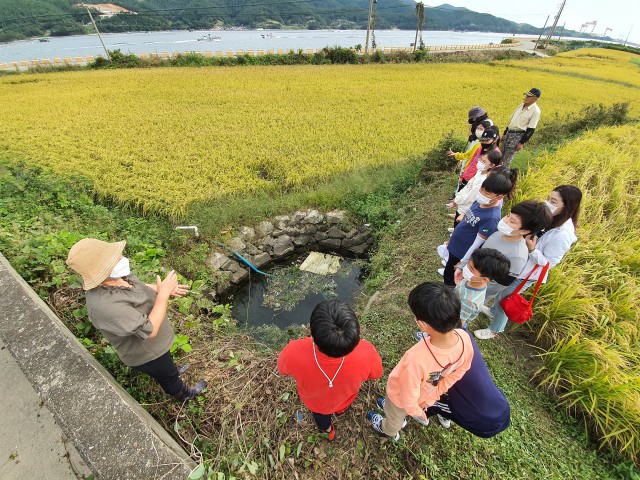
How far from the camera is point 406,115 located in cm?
958

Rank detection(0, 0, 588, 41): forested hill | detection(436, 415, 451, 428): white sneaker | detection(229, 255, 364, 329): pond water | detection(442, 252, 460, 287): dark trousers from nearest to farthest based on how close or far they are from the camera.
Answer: detection(436, 415, 451, 428): white sneaker, detection(442, 252, 460, 287): dark trousers, detection(229, 255, 364, 329): pond water, detection(0, 0, 588, 41): forested hill

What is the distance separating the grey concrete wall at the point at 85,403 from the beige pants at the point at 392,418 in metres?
1.12

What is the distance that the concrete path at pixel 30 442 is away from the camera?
1.84 metres

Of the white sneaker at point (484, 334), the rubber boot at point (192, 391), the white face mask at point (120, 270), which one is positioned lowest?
the white sneaker at point (484, 334)

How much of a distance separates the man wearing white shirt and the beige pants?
515 centimetres

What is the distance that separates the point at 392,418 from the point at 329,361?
0.64 m

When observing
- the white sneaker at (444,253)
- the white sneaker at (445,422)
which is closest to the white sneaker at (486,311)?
the white sneaker at (444,253)

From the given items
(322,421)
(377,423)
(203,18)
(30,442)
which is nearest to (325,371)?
(322,421)

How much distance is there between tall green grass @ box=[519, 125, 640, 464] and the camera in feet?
7.04

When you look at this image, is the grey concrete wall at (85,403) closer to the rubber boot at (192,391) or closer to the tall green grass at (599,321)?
the rubber boot at (192,391)

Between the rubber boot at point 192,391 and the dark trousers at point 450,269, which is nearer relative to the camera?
the rubber boot at point 192,391

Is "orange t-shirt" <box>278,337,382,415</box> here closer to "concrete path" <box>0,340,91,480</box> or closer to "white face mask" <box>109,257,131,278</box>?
"white face mask" <box>109,257,131,278</box>

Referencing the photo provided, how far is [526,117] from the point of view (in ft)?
16.3

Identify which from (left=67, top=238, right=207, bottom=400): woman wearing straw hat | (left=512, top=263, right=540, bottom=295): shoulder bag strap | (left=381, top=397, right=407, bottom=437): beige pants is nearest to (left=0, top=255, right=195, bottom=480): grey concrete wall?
(left=67, top=238, right=207, bottom=400): woman wearing straw hat
